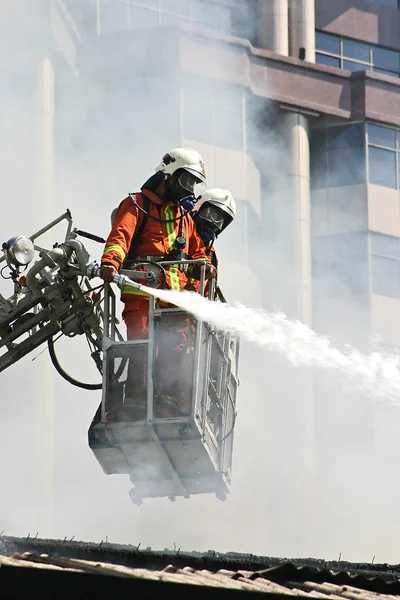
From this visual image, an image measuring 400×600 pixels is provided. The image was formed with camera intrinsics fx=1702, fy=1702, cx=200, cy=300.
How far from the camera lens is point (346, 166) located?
3691cm

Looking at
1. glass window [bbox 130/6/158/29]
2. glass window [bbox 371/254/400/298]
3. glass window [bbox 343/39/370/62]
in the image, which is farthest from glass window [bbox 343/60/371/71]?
glass window [bbox 130/6/158/29]

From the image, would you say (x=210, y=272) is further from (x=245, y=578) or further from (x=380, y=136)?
(x=380, y=136)

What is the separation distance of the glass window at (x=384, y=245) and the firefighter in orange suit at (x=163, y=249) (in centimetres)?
2304

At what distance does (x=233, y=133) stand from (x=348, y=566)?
20.4 metres

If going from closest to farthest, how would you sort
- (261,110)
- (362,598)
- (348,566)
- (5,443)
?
1. (362,598)
2. (348,566)
3. (5,443)
4. (261,110)

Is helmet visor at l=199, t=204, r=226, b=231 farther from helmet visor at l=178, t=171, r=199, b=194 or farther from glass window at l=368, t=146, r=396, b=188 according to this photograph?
glass window at l=368, t=146, r=396, b=188

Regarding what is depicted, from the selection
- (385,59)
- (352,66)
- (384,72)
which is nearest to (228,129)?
(352,66)

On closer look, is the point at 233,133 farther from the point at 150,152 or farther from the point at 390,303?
the point at 390,303

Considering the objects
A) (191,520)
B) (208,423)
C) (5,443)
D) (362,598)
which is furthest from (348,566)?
(191,520)

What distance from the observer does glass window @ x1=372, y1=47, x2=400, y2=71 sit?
3866cm

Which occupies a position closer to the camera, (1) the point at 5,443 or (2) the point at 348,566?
(2) the point at 348,566

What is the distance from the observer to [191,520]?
30.2 meters

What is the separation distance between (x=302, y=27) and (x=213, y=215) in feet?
79.9

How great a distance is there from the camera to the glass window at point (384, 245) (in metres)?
36.4
